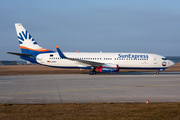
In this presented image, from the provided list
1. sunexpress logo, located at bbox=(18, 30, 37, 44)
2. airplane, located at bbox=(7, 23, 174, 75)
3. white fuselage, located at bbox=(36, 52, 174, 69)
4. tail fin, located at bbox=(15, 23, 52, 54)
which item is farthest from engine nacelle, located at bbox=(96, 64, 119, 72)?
sunexpress logo, located at bbox=(18, 30, 37, 44)

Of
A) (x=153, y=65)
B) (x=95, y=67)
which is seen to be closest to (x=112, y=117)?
(x=95, y=67)

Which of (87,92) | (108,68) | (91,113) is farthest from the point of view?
(108,68)

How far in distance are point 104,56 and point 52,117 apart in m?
26.5

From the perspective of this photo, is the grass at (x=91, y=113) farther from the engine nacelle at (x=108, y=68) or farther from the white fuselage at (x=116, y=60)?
the white fuselage at (x=116, y=60)

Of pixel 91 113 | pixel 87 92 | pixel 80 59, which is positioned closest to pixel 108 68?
pixel 80 59

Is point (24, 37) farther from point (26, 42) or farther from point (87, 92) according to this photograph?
point (87, 92)

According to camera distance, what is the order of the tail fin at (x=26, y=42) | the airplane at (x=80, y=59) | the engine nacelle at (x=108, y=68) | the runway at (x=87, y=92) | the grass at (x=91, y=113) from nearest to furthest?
the grass at (x=91, y=113) < the runway at (x=87, y=92) < the engine nacelle at (x=108, y=68) < the airplane at (x=80, y=59) < the tail fin at (x=26, y=42)

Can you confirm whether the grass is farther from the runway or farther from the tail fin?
the tail fin

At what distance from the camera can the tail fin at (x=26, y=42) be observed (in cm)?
3319

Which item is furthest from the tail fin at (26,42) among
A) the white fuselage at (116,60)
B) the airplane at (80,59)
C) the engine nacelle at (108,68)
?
the engine nacelle at (108,68)

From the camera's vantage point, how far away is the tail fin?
33.2 metres

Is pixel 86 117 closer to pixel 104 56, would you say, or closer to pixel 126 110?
pixel 126 110

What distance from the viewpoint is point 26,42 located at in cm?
3353

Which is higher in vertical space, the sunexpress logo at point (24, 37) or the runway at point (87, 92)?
the sunexpress logo at point (24, 37)
